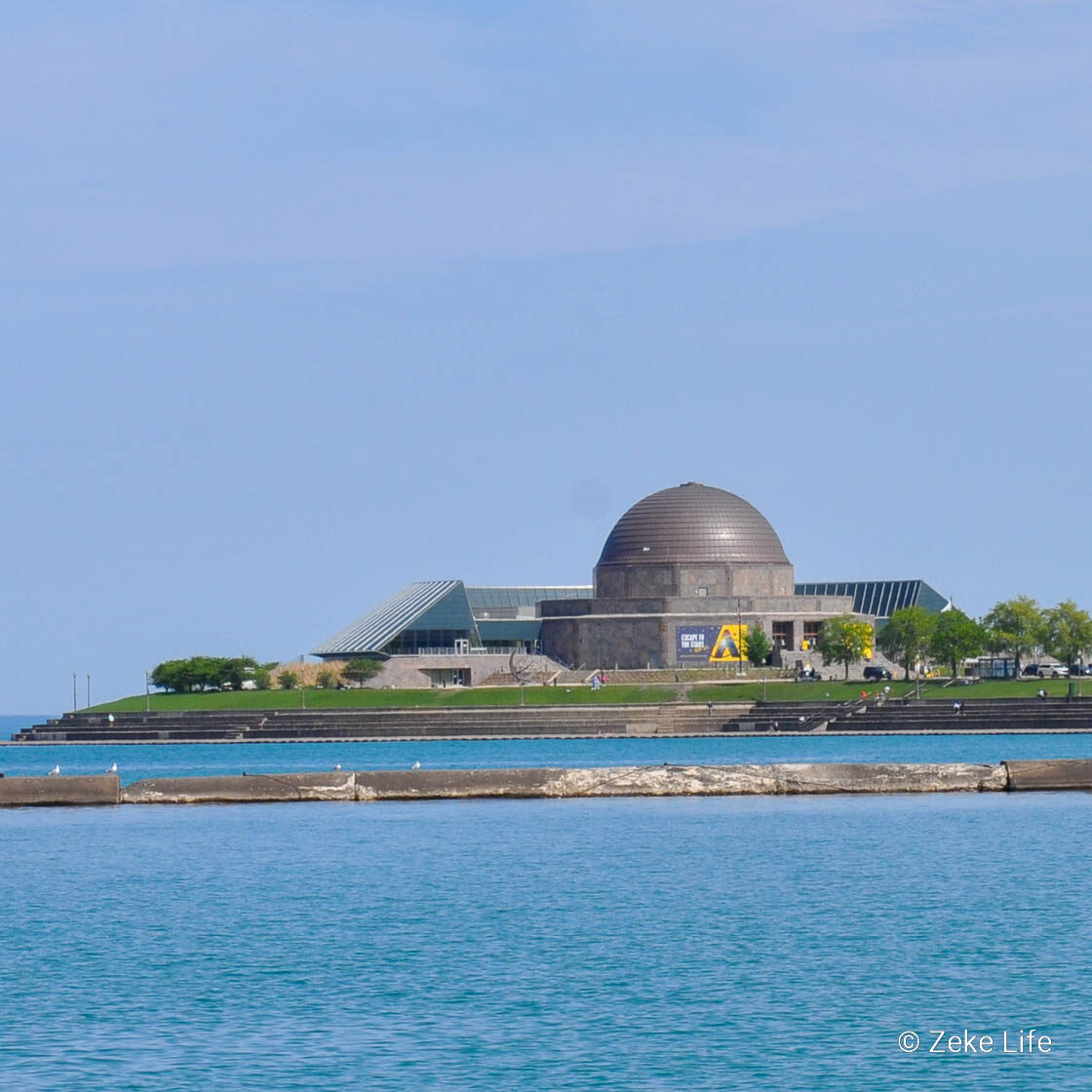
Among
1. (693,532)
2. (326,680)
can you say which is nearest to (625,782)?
(326,680)

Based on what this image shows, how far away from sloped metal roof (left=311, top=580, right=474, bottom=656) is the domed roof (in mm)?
7549

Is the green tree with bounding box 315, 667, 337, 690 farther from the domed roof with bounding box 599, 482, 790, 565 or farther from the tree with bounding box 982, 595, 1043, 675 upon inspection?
→ the tree with bounding box 982, 595, 1043, 675

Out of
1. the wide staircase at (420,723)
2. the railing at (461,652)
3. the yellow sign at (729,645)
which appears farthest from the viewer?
the railing at (461,652)

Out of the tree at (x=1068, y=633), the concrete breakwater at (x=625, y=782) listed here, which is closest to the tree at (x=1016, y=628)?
the tree at (x=1068, y=633)

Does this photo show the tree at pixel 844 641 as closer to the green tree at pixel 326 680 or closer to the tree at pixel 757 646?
the tree at pixel 757 646

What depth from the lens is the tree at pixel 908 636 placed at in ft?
235

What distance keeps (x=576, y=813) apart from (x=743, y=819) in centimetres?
298

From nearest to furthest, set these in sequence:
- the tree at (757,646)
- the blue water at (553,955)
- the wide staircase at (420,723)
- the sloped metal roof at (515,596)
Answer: the blue water at (553,955) < the wide staircase at (420,723) < the tree at (757,646) < the sloped metal roof at (515,596)

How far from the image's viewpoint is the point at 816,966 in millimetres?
15281

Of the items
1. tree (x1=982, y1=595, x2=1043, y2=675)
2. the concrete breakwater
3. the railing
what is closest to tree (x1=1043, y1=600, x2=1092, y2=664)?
tree (x1=982, y1=595, x2=1043, y2=675)

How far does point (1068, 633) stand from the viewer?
71438mm

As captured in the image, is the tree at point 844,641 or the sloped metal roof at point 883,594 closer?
the tree at point 844,641

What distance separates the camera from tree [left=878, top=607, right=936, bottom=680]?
71750 mm

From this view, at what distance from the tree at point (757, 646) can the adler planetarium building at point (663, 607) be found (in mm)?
461
